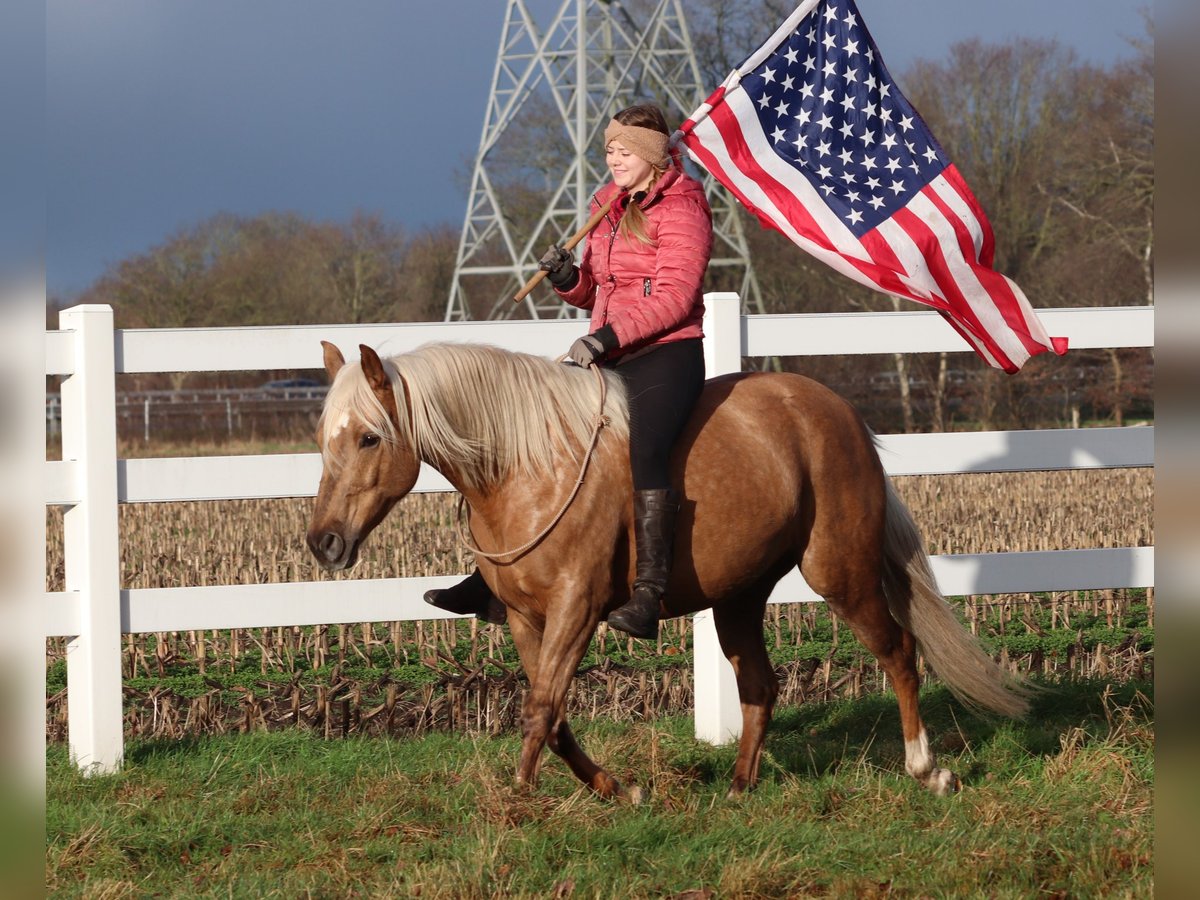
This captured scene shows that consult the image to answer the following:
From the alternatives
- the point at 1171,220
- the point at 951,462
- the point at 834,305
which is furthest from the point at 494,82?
the point at 1171,220

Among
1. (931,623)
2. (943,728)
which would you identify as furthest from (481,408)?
(943,728)

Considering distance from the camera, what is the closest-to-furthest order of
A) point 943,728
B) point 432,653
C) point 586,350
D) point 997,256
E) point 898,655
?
point 586,350
point 898,655
point 943,728
point 432,653
point 997,256

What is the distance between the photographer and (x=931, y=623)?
18.1 feet

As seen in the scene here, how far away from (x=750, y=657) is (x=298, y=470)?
7.25 ft

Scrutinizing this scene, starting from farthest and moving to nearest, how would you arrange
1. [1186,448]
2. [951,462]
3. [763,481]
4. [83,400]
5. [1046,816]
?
[951,462]
[83,400]
[763,481]
[1046,816]
[1186,448]

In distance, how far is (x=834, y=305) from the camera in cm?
3597

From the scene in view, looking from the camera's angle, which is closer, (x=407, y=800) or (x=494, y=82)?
(x=407, y=800)

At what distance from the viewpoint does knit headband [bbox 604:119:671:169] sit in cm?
488

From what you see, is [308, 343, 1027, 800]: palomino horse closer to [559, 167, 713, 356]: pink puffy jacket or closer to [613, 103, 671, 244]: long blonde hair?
[559, 167, 713, 356]: pink puffy jacket

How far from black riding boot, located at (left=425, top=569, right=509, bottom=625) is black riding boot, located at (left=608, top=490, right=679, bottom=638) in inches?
24.7

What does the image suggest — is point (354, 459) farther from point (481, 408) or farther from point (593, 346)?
point (593, 346)

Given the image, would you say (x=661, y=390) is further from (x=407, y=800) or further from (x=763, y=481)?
(x=407, y=800)

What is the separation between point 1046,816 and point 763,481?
5.02 ft

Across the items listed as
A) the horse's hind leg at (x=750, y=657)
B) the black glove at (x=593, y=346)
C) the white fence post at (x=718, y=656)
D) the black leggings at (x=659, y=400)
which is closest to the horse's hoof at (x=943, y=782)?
the horse's hind leg at (x=750, y=657)
